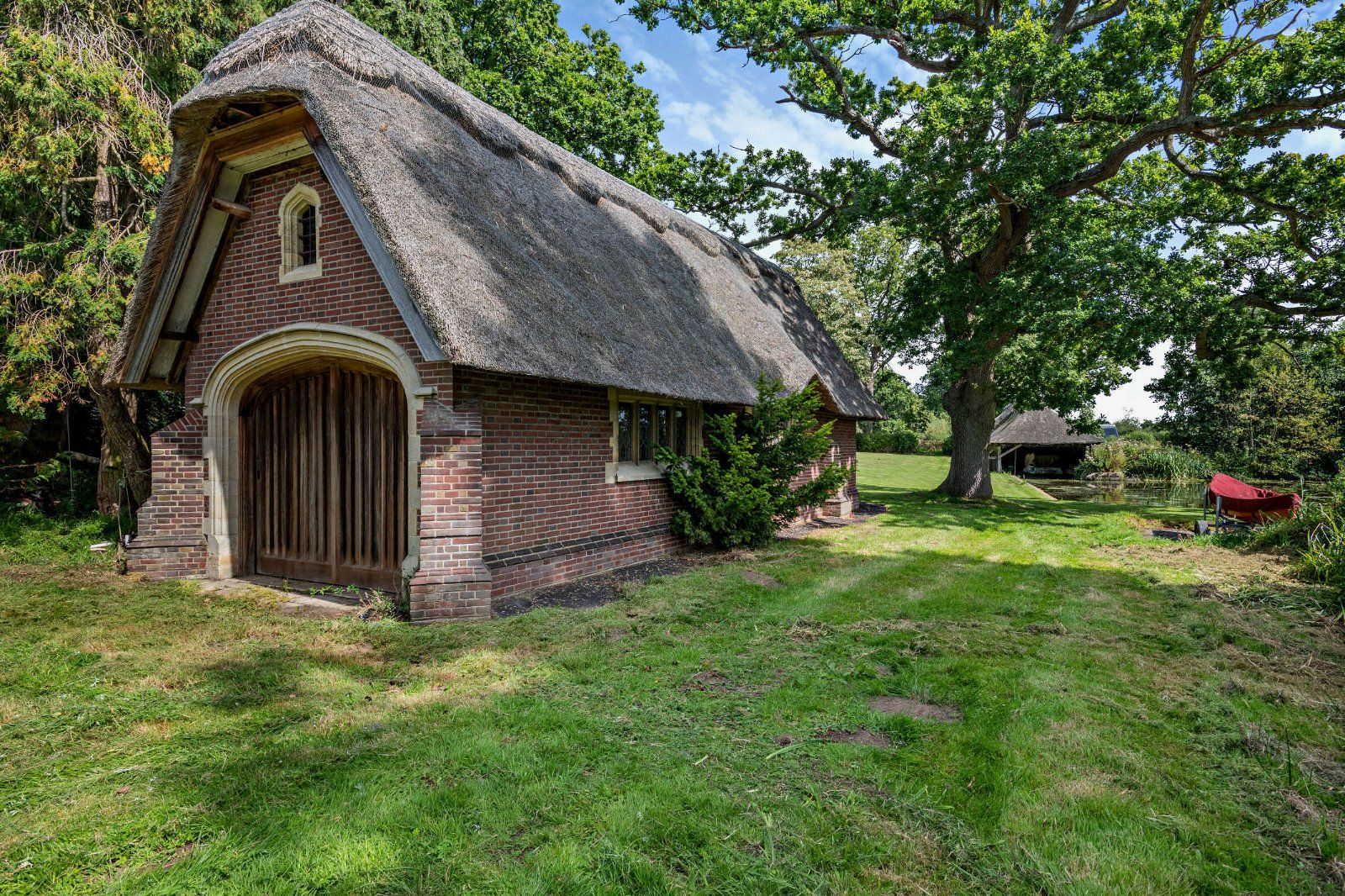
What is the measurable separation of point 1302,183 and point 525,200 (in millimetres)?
16411

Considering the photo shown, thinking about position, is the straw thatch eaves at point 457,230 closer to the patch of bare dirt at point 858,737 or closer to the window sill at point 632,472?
the window sill at point 632,472

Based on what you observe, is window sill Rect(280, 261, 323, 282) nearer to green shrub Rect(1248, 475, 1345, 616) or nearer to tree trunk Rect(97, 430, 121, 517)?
tree trunk Rect(97, 430, 121, 517)

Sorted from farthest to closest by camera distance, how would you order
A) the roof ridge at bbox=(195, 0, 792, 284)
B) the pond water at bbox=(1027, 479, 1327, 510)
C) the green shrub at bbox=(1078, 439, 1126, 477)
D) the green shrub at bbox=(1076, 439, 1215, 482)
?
1. the green shrub at bbox=(1078, 439, 1126, 477)
2. the green shrub at bbox=(1076, 439, 1215, 482)
3. the pond water at bbox=(1027, 479, 1327, 510)
4. the roof ridge at bbox=(195, 0, 792, 284)

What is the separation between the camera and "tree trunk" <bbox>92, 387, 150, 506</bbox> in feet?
34.8

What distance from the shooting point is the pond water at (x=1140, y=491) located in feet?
70.3

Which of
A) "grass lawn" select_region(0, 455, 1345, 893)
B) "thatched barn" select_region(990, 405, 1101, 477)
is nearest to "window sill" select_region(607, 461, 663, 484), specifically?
"grass lawn" select_region(0, 455, 1345, 893)

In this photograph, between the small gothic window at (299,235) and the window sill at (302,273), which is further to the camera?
the small gothic window at (299,235)

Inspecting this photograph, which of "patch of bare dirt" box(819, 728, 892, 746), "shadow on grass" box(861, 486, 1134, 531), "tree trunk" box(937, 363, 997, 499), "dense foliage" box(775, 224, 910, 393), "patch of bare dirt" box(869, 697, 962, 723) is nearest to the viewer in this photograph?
"patch of bare dirt" box(819, 728, 892, 746)

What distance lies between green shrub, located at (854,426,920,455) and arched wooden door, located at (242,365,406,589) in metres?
39.5

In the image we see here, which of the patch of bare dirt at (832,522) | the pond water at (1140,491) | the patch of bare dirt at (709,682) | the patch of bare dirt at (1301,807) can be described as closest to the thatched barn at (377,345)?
the patch of bare dirt at (709,682)

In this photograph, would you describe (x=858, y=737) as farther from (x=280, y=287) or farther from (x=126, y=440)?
(x=126, y=440)

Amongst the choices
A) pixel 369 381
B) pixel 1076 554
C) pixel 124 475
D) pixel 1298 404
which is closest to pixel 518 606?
pixel 369 381

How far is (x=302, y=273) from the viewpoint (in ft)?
26.1

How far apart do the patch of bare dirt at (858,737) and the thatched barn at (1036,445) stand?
32598 millimetres
